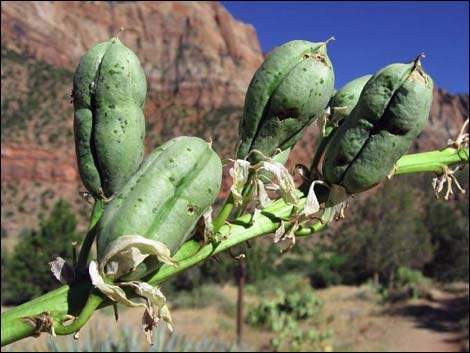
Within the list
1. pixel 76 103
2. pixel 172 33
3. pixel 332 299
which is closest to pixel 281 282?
pixel 332 299

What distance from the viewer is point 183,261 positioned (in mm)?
1283

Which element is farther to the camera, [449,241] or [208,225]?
[449,241]

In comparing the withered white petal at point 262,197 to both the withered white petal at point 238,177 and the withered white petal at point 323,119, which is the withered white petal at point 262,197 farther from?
the withered white petal at point 323,119

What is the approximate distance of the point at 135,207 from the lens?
1.20 m

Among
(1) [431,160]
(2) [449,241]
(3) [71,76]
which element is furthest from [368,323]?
(3) [71,76]

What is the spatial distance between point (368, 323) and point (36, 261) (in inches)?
609

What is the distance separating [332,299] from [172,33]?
2932 inches

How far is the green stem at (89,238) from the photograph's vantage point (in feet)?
4.27

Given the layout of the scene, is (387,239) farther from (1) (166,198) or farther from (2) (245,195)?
(1) (166,198)

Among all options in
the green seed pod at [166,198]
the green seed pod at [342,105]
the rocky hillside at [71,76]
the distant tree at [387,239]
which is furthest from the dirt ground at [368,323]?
the rocky hillside at [71,76]

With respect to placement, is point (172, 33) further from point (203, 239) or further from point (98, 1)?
point (203, 239)

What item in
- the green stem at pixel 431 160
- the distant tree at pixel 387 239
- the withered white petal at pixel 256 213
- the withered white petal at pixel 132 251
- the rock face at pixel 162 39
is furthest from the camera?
the rock face at pixel 162 39

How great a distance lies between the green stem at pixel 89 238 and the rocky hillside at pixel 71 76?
4352cm

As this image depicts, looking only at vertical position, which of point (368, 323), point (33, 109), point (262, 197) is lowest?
point (368, 323)
